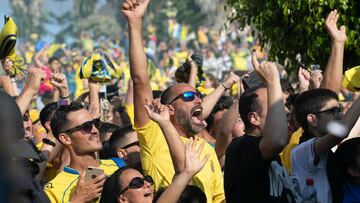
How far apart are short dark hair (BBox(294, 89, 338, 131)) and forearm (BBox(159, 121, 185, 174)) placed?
67 centimetres

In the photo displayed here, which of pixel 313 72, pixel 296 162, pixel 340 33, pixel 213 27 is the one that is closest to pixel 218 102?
pixel 313 72

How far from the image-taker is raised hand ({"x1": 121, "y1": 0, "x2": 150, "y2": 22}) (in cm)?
595

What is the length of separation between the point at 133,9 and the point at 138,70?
17.5 inches

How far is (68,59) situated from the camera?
33906 millimetres

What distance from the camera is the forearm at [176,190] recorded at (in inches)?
197

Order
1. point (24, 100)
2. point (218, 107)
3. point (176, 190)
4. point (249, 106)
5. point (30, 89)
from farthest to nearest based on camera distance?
point (218, 107)
point (30, 89)
point (24, 100)
point (249, 106)
point (176, 190)

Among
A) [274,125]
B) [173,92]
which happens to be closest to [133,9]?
[173,92]

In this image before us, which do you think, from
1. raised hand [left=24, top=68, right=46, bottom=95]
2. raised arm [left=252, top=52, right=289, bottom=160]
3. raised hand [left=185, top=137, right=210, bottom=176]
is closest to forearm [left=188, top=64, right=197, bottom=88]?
raised hand [left=24, top=68, right=46, bottom=95]

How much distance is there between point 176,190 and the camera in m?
5.01

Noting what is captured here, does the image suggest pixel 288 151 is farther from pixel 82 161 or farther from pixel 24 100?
pixel 24 100

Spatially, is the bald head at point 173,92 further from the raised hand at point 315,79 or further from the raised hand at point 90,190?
the raised hand at point 315,79

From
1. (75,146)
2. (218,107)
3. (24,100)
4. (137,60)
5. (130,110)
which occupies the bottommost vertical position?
(130,110)

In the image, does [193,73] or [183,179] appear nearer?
[183,179]

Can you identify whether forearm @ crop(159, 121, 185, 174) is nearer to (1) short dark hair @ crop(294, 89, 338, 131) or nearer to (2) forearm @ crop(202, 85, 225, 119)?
(1) short dark hair @ crop(294, 89, 338, 131)
